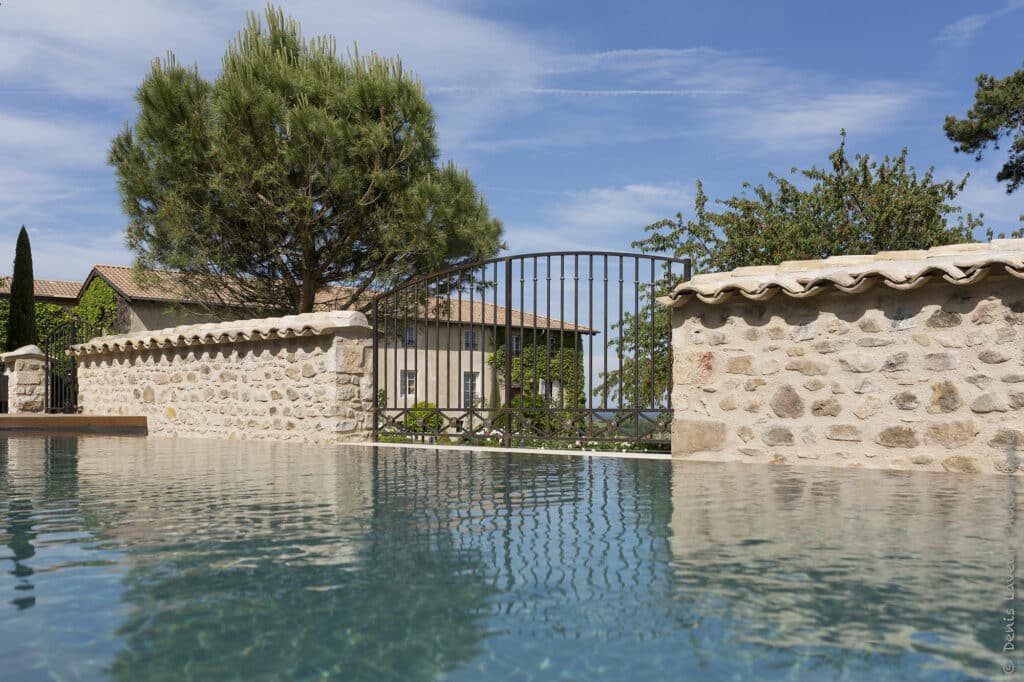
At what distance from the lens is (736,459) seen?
28.2ft

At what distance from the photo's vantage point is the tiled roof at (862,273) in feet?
23.7

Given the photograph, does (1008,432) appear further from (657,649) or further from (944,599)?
(657,649)

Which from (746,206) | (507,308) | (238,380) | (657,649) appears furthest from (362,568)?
(746,206)

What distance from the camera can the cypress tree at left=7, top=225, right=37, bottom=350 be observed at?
29172mm

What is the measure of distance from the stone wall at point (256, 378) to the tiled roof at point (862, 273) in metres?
4.91

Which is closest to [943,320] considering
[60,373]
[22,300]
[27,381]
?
[60,373]

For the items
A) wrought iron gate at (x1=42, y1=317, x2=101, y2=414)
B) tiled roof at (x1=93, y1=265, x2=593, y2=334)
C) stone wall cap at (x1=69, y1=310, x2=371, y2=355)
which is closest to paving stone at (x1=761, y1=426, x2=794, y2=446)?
stone wall cap at (x1=69, y1=310, x2=371, y2=355)

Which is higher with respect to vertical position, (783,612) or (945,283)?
(945,283)

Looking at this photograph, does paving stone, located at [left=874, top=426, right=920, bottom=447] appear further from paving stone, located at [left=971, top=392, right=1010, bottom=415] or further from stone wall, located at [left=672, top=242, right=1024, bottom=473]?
paving stone, located at [left=971, top=392, right=1010, bottom=415]

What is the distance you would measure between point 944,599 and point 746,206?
1575 cm

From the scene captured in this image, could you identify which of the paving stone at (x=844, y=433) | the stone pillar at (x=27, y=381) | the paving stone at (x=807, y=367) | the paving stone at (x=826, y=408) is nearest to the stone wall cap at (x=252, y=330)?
the stone pillar at (x=27, y=381)

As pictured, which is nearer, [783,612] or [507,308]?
[783,612]

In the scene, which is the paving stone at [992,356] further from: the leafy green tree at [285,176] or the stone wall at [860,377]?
the leafy green tree at [285,176]

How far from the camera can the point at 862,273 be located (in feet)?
25.2
